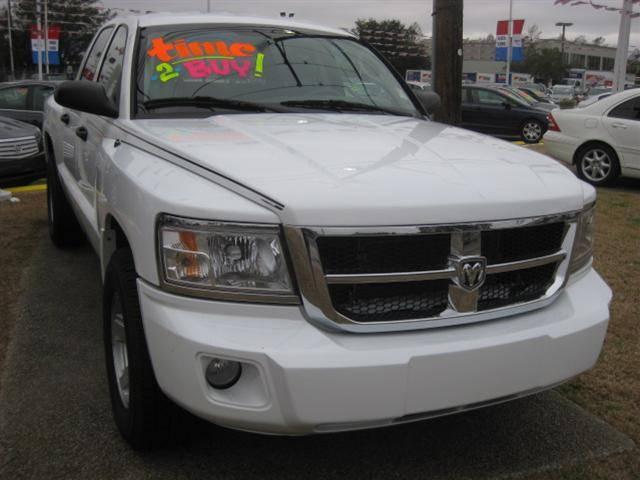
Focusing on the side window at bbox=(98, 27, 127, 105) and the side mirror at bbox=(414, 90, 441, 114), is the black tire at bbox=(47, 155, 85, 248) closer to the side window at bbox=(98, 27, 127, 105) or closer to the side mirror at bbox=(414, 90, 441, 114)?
the side window at bbox=(98, 27, 127, 105)

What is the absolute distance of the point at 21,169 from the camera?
8641 millimetres

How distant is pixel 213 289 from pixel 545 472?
1.48 meters

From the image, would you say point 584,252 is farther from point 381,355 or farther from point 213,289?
point 213,289

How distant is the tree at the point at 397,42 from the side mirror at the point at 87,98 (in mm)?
76335

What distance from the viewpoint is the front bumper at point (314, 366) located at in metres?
1.94

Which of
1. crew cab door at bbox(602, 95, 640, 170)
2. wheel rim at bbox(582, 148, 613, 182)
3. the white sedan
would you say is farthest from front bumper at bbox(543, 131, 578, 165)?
crew cab door at bbox(602, 95, 640, 170)

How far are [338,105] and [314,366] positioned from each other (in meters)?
1.88

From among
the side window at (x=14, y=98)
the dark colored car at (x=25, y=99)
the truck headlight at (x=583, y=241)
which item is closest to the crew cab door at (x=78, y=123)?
the truck headlight at (x=583, y=241)

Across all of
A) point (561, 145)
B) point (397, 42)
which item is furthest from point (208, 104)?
point (397, 42)

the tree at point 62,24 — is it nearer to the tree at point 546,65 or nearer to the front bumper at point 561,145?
the tree at point 546,65

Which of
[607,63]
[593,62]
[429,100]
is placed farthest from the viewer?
[607,63]

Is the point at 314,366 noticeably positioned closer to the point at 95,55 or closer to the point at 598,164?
the point at 95,55

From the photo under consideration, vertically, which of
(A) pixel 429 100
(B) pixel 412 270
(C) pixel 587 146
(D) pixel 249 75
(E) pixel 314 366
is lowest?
(C) pixel 587 146

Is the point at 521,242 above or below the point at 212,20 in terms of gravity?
below
